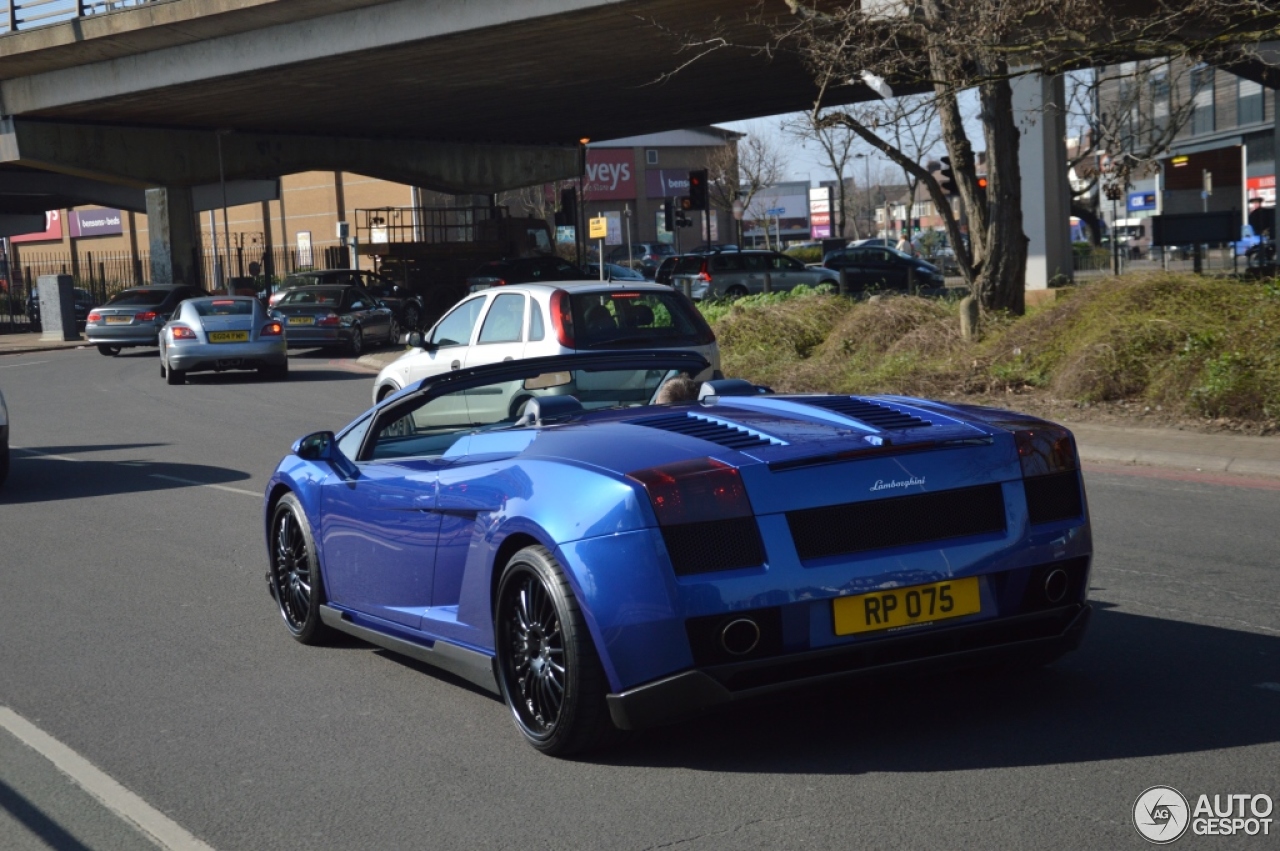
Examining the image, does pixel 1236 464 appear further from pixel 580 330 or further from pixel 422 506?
pixel 422 506

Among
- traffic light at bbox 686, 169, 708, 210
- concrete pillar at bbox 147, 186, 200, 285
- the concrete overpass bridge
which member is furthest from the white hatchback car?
concrete pillar at bbox 147, 186, 200, 285

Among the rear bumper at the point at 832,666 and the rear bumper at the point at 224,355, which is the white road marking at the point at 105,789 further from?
the rear bumper at the point at 224,355

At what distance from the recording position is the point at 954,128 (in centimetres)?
1858

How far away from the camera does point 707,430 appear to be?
16.6 ft

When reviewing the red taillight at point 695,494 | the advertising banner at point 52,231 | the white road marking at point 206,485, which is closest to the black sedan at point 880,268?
the white road marking at point 206,485

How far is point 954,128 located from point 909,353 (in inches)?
122

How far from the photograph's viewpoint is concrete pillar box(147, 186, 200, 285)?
43.4 meters

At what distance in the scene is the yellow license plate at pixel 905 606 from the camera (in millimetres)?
4582

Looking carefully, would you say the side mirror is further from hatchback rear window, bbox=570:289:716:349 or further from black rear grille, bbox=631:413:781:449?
hatchback rear window, bbox=570:289:716:349

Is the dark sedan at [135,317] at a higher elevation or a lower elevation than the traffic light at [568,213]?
lower

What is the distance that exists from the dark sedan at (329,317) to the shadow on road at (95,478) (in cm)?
1456

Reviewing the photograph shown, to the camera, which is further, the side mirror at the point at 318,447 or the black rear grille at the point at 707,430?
the side mirror at the point at 318,447

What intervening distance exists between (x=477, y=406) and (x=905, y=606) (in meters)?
2.41

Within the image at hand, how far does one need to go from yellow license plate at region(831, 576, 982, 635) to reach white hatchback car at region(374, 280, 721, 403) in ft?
24.3
